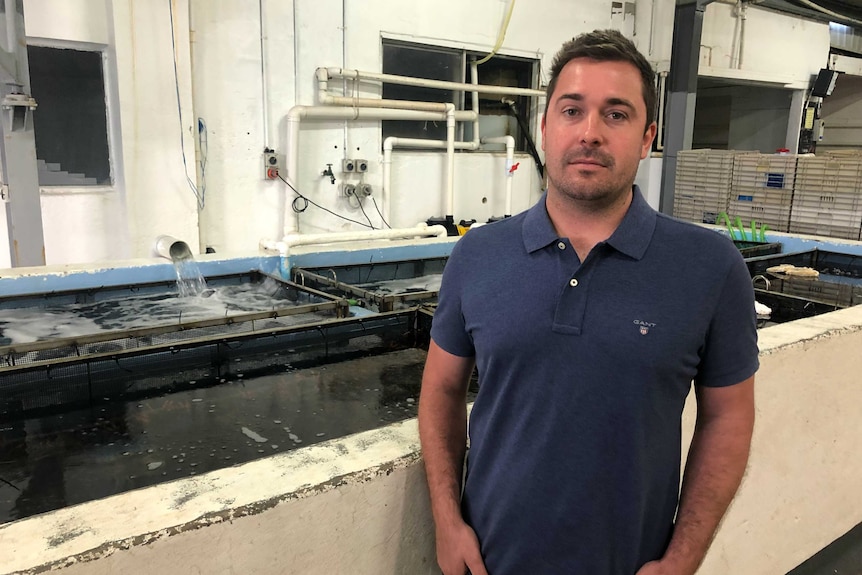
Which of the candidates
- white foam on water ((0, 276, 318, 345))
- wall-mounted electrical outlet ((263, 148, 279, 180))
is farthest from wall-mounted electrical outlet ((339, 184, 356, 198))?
white foam on water ((0, 276, 318, 345))

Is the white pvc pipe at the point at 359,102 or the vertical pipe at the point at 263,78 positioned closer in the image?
the vertical pipe at the point at 263,78

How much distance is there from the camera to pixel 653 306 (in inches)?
36.1

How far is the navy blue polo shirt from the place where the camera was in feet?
3.01

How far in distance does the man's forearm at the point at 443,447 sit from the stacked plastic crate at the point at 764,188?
4.40 metres

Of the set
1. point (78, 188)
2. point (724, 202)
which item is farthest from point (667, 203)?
point (78, 188)

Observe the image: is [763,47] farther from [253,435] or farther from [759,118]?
[253,435]

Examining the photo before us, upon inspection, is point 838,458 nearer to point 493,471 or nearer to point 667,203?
point 493,471

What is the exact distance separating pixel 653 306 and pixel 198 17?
4519 mm

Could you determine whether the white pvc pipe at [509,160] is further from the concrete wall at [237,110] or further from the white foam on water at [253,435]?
the white foam on water at [253,435]

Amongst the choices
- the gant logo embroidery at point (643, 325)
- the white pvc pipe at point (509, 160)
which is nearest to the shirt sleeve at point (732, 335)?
the gant logo embroidery at point (643, 325)

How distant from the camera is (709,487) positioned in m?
1.01

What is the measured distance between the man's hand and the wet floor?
0.83 metres

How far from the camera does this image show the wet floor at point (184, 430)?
161 cm

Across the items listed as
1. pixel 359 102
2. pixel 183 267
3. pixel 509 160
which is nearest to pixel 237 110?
pixel 359 102
